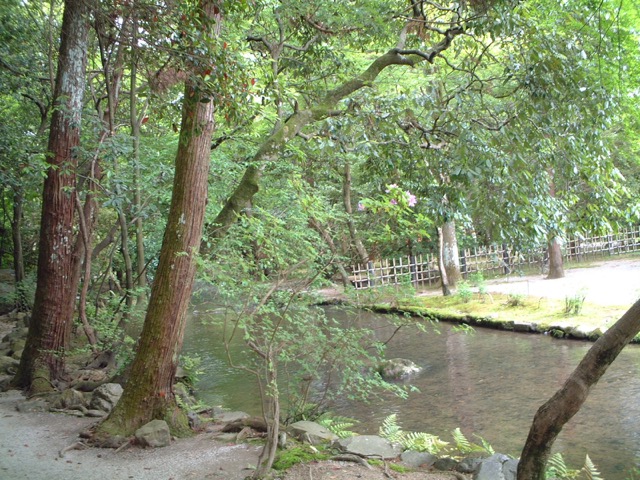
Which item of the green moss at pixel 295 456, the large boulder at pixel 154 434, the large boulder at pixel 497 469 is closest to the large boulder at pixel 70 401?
the large boulder at pixel 154 434

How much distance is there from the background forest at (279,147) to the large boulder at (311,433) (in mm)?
672

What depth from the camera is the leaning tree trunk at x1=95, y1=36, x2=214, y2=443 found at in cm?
524

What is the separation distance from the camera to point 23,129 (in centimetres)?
1001

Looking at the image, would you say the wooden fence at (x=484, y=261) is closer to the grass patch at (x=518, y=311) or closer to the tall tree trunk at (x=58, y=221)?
the grass patch at (x=518, y=311)

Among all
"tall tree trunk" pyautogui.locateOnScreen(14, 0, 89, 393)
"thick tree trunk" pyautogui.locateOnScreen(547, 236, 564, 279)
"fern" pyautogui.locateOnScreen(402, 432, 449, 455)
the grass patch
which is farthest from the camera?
"thick tree trunk" pyautogui.locateOnScreen(547, 236, 564, 279)

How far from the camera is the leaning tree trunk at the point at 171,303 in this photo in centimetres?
524

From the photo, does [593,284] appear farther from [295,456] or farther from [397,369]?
[295,456]

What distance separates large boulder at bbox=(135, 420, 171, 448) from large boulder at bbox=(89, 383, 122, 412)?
4.60 ft

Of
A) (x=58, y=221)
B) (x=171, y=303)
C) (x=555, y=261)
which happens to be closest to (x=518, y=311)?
(x=555, y=261)

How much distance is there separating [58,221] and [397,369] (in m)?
6.09

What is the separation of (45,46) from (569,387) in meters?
10.3

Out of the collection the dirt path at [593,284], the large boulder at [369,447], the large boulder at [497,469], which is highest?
the dirt path at [593,284]

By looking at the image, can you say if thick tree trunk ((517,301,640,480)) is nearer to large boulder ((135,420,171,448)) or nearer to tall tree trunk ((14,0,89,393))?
large boulder ((135,420,171,448))

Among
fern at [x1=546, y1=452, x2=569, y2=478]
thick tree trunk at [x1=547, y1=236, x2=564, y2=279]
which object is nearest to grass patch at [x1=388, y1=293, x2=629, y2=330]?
thick tree trunk at [x1=547, y1=236, x2=564, y2=279]
